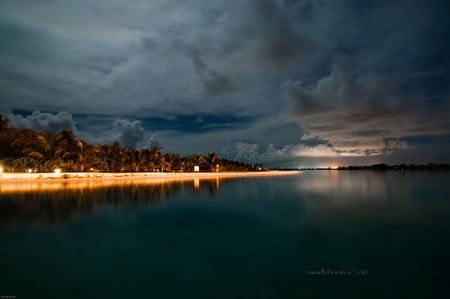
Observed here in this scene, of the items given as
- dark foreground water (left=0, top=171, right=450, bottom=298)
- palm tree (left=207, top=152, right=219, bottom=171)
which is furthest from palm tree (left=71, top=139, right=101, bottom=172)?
palm tree (left=207, top=152, right=219, bottom=171)

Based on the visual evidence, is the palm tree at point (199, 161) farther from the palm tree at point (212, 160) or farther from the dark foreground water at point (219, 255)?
the dark foreground water at point (219, 255)

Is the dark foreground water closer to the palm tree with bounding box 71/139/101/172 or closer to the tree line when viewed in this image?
the tree line

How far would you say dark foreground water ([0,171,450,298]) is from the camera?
694 cm

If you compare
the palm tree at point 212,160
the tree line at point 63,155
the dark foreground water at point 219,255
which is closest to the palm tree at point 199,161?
the palm tree at point 212,160

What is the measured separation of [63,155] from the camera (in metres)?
46.5

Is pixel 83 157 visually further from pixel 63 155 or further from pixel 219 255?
pixel 219 255

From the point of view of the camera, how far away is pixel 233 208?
21.0 meters

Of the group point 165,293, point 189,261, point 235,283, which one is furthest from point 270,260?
point 165,293

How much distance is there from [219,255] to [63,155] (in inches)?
1855

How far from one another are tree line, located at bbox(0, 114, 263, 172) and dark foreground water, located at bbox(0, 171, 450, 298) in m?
28.9

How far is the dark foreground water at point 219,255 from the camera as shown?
694cm

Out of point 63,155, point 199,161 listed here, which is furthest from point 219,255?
point 199,161

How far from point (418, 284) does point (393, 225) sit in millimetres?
8241

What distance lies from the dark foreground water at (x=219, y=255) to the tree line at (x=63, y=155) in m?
28.9
